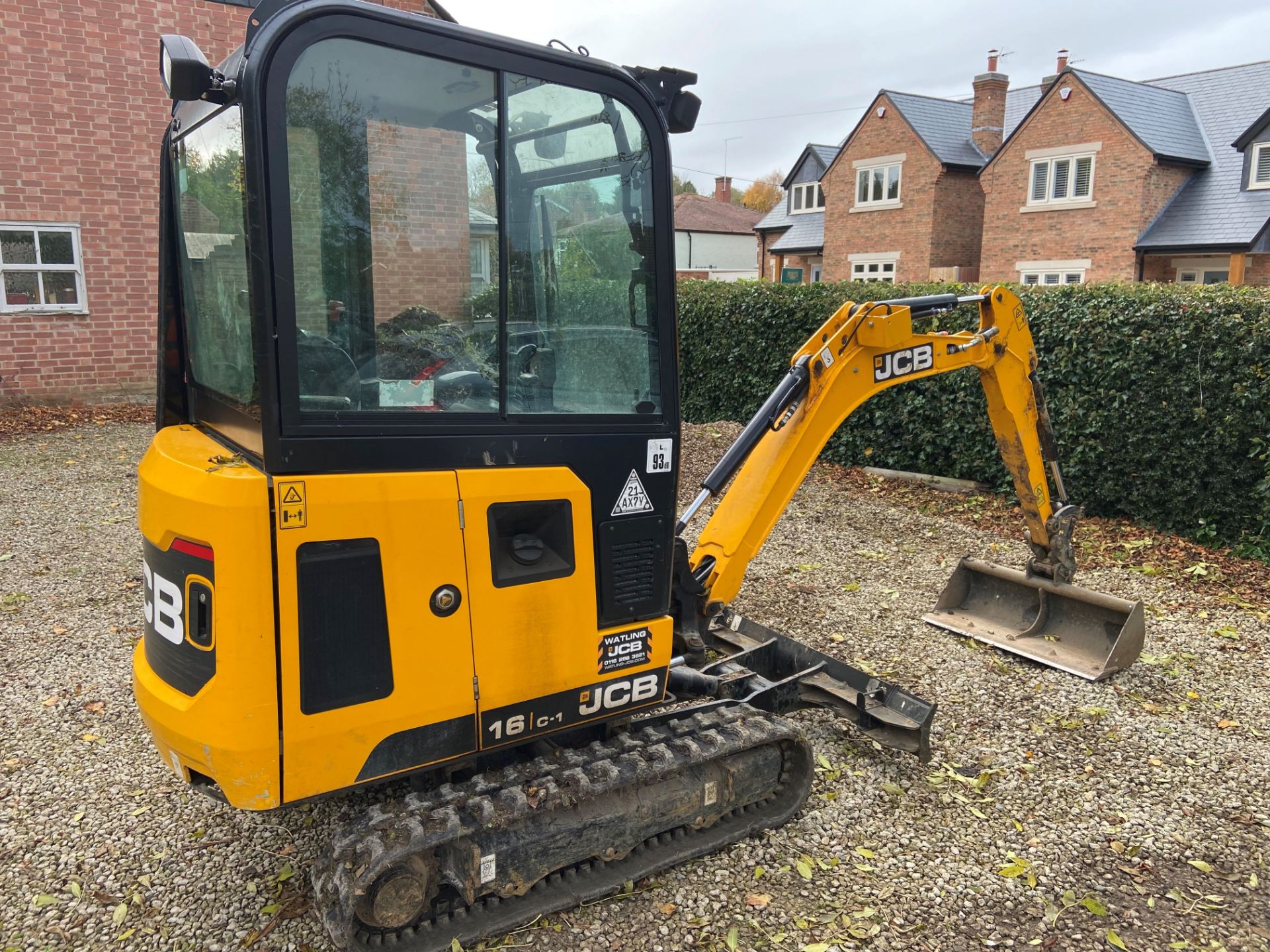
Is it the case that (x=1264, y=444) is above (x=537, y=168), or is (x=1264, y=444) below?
below

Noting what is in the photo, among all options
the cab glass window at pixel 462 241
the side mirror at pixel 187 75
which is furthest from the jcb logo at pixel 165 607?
the side mirror at pixel 187 75

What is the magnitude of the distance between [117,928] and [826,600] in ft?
15.7

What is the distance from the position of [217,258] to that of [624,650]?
196cm

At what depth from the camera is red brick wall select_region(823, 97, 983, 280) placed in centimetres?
2745

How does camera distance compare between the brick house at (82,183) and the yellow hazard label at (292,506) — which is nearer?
the yellow hazard label at (292,506)

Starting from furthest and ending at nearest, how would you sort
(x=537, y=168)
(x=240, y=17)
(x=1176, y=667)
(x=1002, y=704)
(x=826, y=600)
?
(x=240, y=17), (x=826, y=600), (x=1176, y=667), (x=1002, y=704), (x=537, y=168)

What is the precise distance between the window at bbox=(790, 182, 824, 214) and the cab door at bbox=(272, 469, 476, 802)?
3378cm

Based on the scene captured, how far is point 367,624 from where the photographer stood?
277 centimetres

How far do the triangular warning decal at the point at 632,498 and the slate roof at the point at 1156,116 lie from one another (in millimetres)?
24048

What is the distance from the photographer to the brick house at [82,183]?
12.1m

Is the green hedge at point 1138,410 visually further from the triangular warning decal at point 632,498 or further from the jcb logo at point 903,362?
the triangular warning decal at point 632,498

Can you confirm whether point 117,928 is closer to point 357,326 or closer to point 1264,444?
point 357,326

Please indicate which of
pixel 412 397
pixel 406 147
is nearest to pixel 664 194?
pixel 406 147

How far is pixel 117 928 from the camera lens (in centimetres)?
325
